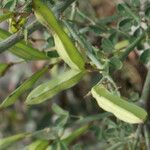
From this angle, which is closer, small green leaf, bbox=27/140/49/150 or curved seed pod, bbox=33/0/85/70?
curved seed pod, bbox=33/0/85/70

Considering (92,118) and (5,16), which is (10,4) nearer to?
(5,16)

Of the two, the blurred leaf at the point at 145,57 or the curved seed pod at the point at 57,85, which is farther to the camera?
the blurred leaf at the point at 145,57

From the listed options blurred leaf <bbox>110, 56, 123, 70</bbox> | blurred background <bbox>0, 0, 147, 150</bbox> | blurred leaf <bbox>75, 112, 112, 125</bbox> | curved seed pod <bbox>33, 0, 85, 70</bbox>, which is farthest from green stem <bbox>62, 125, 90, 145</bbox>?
blurred background <bbox>0, 0, 147, 150</bbox>

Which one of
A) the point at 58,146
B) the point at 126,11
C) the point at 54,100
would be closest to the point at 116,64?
the point at 126,11

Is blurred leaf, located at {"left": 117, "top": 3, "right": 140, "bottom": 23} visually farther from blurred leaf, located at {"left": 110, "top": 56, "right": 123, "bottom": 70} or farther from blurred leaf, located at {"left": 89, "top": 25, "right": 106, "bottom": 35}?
blurred leaf, located at {"left": 110, "top": 56, "right": 123, "bottom": 70}

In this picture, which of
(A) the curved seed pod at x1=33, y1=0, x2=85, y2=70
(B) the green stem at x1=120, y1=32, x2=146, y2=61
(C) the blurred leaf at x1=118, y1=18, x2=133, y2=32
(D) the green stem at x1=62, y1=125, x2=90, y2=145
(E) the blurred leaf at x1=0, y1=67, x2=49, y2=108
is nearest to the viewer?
(A) the curved seed pod at x1=33, y1=0, x2=85, y2=70

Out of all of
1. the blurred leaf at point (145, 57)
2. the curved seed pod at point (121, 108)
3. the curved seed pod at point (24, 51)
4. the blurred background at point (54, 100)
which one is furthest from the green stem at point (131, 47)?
the blurred background at point (54, 100)

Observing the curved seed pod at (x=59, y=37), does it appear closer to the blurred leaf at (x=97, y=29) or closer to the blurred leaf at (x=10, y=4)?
the blurred leaf at (x=10, y=4)
